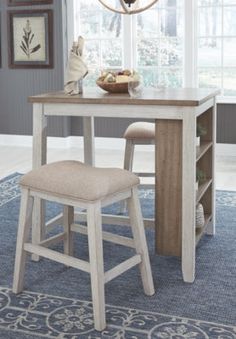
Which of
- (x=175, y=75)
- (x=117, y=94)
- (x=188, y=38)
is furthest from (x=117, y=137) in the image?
(x=117, y=94)

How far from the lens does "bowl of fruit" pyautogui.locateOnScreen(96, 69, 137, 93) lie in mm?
2990

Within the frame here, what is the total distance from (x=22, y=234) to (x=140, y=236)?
53cm

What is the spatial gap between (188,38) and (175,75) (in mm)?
409

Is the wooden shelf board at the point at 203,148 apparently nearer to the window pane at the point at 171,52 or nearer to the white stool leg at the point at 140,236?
the white stool leg at the point at 140,236

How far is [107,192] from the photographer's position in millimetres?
2277

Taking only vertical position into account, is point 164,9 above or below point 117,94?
above

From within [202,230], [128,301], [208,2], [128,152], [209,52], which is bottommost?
[128,301]

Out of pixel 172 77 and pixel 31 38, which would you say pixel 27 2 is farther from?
pixel 172 77

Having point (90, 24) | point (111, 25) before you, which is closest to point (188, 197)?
point (111, 25)

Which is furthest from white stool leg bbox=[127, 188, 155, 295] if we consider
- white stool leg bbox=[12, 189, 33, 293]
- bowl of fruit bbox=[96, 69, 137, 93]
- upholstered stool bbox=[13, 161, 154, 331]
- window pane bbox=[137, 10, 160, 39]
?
window pane bbox=[137, 10, 160, 39]

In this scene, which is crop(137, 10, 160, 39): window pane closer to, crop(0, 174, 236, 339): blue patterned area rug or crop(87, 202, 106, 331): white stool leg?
crop(0, 174, 236, 339): blue patterned area rug

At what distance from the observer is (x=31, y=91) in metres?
6.47

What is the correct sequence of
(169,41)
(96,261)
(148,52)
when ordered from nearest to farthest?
(96,261), (169,41), (148,52)

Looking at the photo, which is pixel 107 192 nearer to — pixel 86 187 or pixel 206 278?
pixel 86 187
